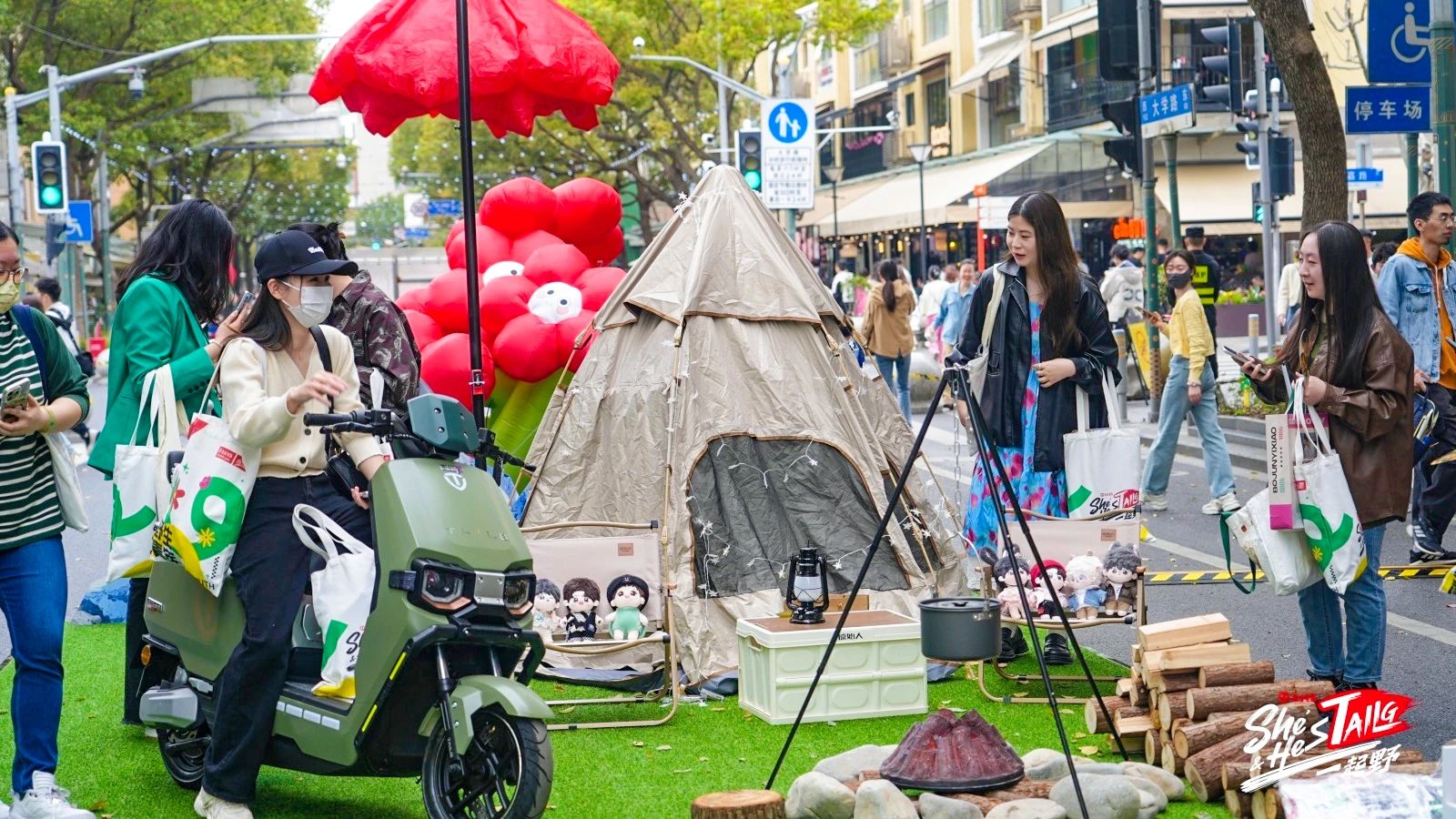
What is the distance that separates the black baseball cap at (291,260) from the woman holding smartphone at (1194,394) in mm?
8212

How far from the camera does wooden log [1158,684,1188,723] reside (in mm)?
5645

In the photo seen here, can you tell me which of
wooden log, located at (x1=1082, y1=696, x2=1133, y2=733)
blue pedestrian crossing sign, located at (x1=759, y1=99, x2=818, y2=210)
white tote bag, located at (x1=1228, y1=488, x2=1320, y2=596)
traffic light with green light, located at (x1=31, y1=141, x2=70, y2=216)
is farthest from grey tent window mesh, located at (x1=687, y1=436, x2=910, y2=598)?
traffic light with green light, located at (x1=31, y1=141, x2=70, y2=216)

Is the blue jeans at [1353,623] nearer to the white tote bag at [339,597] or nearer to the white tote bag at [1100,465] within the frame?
the white tote bag at [1100,465]

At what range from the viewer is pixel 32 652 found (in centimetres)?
523

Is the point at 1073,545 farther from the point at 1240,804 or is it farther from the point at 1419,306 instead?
the point at 1419,306

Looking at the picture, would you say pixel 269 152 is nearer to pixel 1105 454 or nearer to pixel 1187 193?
pixel 1187 193

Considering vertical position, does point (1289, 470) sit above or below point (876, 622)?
above

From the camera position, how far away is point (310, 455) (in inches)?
209

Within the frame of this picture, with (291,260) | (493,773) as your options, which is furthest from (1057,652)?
(291,260)

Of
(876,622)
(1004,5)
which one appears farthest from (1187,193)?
(876,622)

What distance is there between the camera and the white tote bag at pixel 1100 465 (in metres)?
7.17

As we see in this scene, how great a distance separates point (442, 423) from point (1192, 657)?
105 inches

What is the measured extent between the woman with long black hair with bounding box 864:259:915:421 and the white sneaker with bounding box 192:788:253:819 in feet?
41.0

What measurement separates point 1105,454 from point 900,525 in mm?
1235
